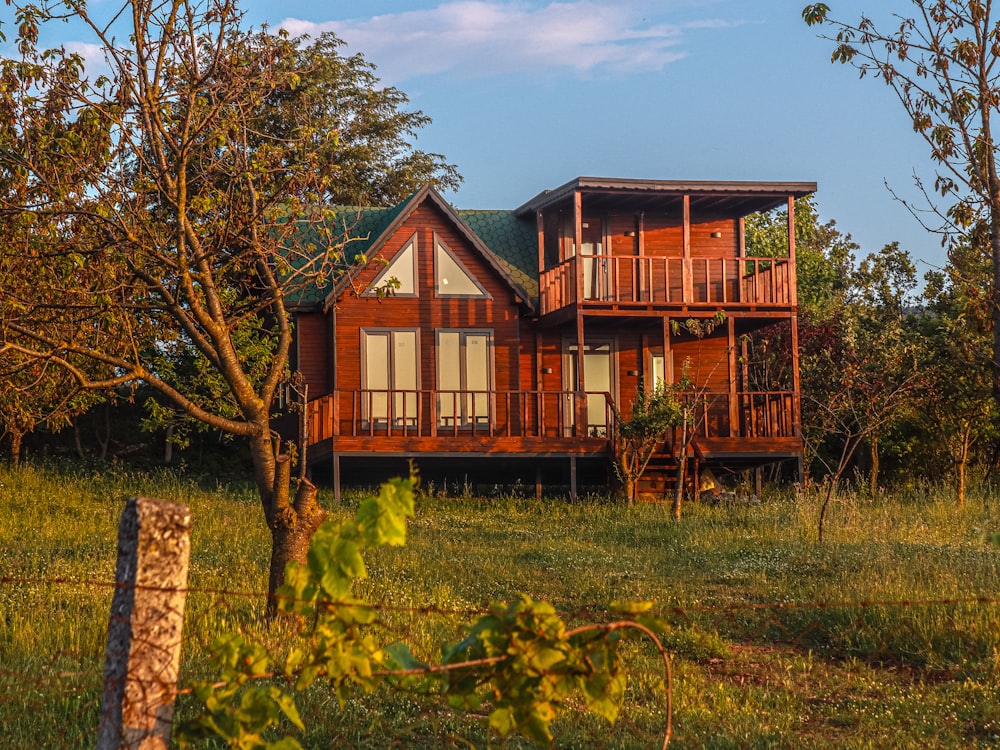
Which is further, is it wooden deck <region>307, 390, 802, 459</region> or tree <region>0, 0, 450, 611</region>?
wooden deck <region>307, 390, 802, 459</region>

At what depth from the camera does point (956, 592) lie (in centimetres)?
1238

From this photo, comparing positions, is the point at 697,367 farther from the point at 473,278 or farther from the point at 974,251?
the point at 974,251

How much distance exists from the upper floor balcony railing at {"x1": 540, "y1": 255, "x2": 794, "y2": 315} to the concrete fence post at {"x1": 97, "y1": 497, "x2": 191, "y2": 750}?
903 inches

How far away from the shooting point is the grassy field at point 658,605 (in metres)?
8.19

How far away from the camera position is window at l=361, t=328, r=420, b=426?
27.8 metres

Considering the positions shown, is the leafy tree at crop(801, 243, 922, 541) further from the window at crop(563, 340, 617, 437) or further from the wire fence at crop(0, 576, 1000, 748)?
the wire fence at crop(0, 576, 1000, 748)

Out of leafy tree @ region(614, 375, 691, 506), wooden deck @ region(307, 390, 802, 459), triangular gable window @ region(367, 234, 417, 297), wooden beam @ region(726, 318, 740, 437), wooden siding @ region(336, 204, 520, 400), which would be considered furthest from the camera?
triangular gable window @ region(367, 234, 417, 297)

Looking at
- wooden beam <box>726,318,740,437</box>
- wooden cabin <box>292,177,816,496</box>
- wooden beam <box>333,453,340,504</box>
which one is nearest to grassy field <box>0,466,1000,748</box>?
wooden beam <box>333,453,340,504</box>

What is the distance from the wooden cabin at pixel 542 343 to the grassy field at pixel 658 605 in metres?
3.45

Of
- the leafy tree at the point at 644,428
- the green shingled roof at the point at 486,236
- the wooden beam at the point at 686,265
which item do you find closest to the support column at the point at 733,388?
the wooden beam at the point at 686,265

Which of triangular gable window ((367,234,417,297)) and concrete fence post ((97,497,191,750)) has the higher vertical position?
triangular gable window ((367,234,417,297))

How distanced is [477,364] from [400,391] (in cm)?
331

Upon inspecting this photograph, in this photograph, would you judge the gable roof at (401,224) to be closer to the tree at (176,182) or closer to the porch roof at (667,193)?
the porch roof at (667,193)

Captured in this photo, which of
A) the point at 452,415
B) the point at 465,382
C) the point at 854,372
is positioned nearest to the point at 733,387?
the point at 854,372
